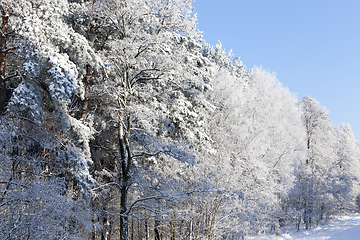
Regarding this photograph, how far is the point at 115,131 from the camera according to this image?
14117 millimetres

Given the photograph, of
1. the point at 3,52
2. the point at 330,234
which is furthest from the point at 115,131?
the point at 330,234

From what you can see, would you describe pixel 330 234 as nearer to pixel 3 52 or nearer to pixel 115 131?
pixel 115 131

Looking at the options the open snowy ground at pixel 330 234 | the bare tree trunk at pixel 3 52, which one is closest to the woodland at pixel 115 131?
the bare tree trunk at pixel 3 52

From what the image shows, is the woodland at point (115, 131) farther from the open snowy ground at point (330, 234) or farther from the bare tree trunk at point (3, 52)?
the open snowy ground at point (330, 234)

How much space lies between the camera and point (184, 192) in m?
9.41

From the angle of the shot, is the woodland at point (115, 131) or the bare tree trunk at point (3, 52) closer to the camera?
the woodland at point (115, 131)

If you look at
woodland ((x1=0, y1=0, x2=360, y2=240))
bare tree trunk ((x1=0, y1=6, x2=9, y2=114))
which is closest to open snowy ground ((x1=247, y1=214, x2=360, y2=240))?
woodland ((x1=0, y1=0, x2=360, y2=240))

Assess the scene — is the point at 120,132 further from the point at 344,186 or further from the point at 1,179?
the point at 344,186

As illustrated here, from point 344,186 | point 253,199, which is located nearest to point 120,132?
point 253,199

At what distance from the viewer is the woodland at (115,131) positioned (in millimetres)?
8219

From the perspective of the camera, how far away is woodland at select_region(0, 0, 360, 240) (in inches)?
324

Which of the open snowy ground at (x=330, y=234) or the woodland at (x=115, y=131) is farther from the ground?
the woodland at (x=115, y=131)

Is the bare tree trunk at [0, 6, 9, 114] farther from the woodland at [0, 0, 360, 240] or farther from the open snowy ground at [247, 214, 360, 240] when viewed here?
the open snowy ground at [247, 214, 360, 240]

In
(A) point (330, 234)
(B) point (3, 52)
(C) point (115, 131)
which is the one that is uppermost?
(B) point (3, 52)
